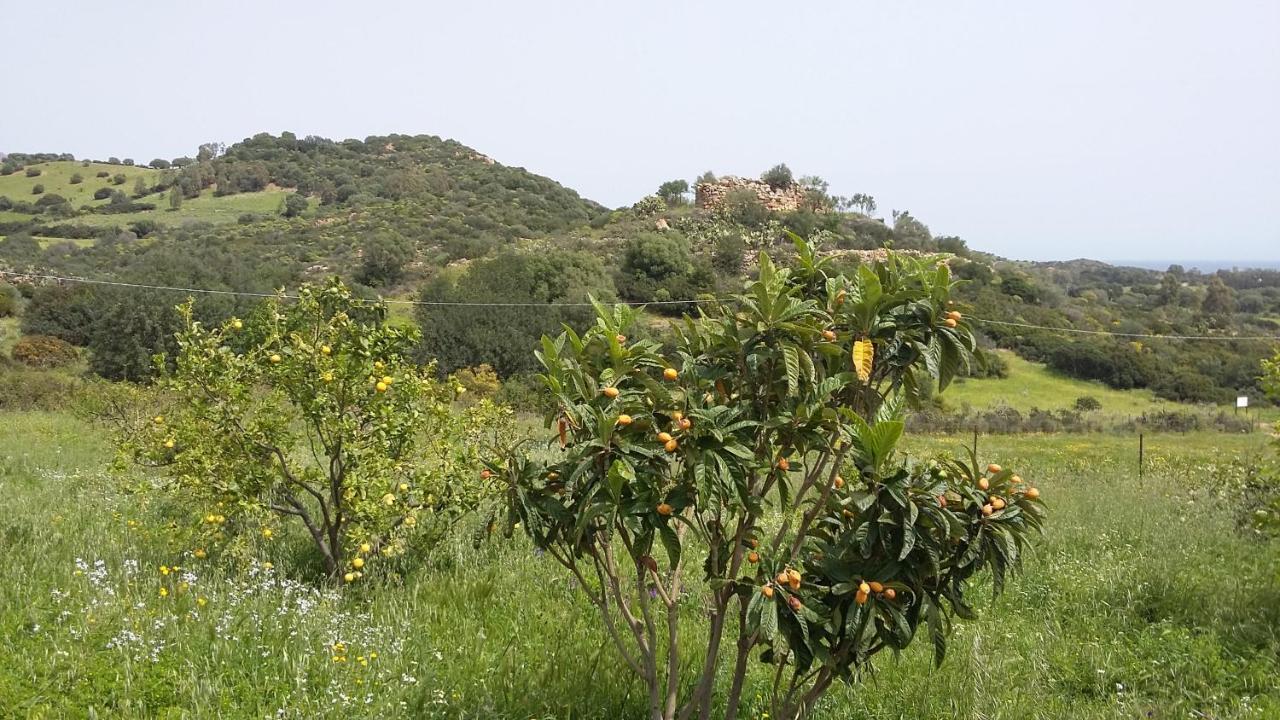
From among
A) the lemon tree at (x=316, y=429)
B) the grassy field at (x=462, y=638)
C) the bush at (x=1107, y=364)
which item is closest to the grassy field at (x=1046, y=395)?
the bush at (x=1107, y=364)

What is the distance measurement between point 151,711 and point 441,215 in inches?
2489

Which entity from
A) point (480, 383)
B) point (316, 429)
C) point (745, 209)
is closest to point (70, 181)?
point (745, 209)

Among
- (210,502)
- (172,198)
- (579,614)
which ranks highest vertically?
(172,198)

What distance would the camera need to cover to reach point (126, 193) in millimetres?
70625

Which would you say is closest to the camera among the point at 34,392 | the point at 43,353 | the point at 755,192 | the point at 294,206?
the point at 34,392

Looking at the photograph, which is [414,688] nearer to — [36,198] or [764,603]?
[764,603]

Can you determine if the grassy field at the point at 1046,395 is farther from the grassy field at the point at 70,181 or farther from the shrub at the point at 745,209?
the grassy field at the point at 70,181

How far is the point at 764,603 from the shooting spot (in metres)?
2.52

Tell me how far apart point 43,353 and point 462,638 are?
2845 cm

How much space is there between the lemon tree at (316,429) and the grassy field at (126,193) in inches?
2492

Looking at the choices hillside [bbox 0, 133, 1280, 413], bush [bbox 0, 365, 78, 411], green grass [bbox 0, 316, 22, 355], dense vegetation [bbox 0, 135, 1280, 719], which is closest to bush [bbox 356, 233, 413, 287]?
hillside [bbox 0, 133, 1280, 413]

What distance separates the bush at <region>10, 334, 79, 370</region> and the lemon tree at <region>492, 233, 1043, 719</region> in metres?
28.9

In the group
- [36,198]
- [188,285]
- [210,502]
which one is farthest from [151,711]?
[36,198]

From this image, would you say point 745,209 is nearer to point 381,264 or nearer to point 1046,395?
point 381,264
